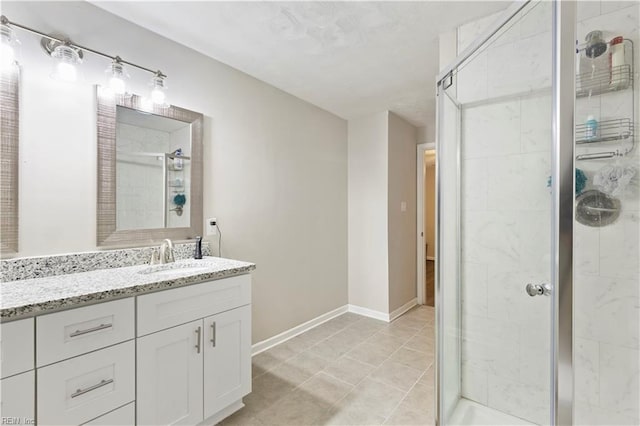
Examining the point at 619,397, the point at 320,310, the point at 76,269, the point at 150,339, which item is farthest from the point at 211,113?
the point at 619,397

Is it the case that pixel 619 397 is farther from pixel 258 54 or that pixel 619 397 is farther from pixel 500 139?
pixel 258 54

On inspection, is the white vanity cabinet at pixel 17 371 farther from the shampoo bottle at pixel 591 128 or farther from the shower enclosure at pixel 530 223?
the shampoo bottle at pixel 591 128

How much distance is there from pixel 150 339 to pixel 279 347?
1.52 m

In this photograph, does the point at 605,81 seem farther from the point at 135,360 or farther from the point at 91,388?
the point at 91,388

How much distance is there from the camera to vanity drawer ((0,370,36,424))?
969 mm

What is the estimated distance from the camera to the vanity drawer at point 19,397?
0.97 meters

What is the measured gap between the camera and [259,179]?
2564 millimetres

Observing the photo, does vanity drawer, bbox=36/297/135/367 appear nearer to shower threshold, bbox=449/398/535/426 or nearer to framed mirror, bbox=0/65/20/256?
framed mirror, bbox=0/65/20/256

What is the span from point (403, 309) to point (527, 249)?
233 cm

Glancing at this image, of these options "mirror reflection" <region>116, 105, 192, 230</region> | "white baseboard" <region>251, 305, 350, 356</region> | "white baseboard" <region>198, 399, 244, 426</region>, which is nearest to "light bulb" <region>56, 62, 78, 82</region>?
"mirror reflection" <region>116, 105, 192, 230</region>

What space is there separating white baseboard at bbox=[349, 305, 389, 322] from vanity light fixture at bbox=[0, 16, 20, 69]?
353 cm

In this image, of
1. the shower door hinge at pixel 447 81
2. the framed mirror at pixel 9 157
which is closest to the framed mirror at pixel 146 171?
the framed mirror at pixel 9 157

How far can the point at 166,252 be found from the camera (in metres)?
1.83

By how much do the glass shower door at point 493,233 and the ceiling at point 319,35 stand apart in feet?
1.04
